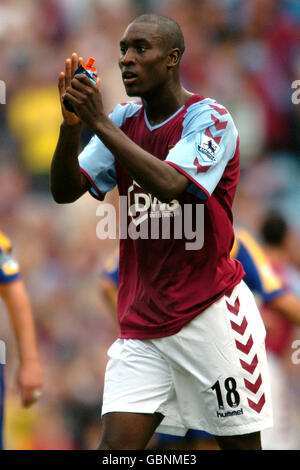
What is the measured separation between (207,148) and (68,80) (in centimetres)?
73

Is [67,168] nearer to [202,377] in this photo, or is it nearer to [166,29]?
[166,29]

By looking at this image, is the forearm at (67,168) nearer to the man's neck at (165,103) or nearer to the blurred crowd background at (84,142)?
the man's neck at (165,103)

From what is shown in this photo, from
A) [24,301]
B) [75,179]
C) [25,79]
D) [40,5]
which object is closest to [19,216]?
[25,79]

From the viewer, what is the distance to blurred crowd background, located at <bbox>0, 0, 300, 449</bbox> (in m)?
9.59

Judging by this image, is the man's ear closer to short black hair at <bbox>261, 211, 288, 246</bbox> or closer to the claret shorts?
the claret shorts

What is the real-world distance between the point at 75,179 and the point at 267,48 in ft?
21.7

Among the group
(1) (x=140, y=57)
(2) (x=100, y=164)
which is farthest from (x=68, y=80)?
(2) (x=100, y=164)

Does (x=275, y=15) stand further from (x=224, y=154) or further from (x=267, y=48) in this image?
(x=224, y=154)

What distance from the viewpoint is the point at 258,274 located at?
7305mm

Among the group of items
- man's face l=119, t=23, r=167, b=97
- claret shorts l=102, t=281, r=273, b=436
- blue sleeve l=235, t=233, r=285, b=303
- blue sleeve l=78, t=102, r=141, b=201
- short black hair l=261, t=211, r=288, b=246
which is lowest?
claret shorts l=102, t=281, r=273, b=436

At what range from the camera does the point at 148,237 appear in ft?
16.6

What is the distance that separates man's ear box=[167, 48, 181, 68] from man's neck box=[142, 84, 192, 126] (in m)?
0.13

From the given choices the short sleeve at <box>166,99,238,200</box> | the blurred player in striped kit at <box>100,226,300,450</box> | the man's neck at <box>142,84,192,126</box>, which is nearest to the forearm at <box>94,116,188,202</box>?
the short sleeve at <box>166,99,238,200</box>

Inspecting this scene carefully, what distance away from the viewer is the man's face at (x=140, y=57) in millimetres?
4785
